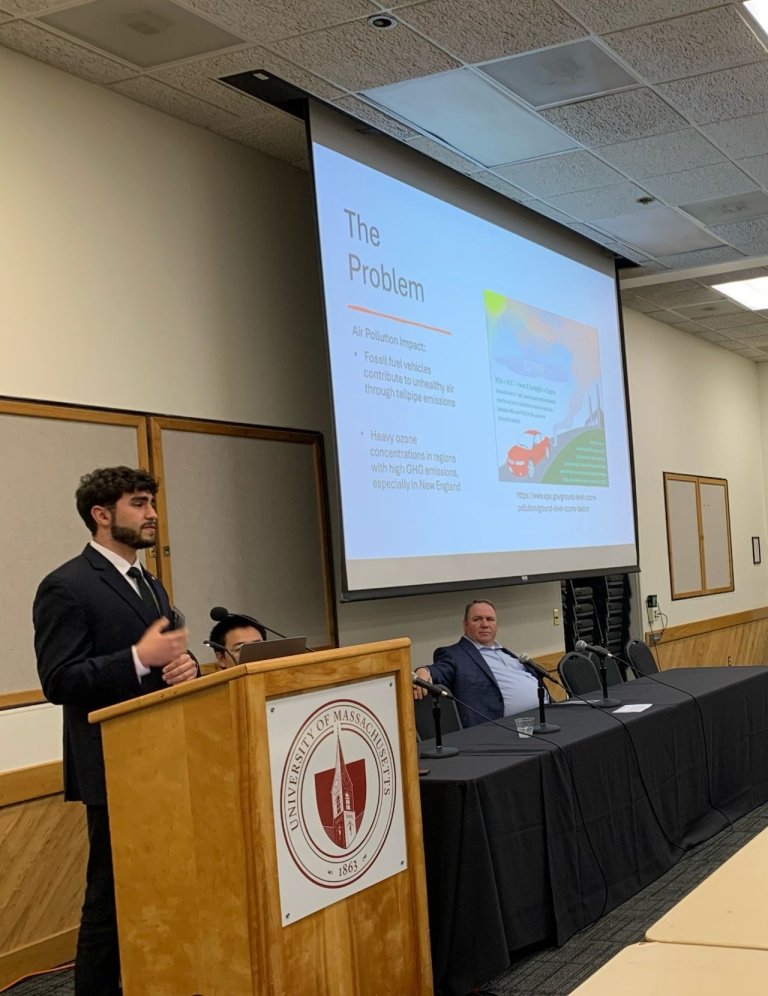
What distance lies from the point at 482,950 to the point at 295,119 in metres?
3.62

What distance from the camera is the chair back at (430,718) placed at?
4.58 m

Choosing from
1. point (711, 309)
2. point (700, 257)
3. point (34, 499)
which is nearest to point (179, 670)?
point (34, 499)

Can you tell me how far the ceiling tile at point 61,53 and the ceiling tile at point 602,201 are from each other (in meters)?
2.83

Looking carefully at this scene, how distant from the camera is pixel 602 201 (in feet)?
21.8

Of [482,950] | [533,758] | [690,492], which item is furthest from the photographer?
[690,492]

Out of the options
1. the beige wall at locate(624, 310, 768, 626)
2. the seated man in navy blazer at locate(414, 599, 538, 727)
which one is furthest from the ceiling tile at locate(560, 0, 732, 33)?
the beige wall at locate(624, 310, 768, 626)

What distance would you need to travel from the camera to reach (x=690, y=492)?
10227mm

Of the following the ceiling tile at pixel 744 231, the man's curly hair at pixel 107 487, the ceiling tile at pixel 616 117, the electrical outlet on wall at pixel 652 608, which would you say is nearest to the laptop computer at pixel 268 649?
the man's curly hair at pixel 107 487

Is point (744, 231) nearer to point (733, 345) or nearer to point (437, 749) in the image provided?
point (733, 345)

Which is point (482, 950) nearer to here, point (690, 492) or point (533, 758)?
point (533, 758)

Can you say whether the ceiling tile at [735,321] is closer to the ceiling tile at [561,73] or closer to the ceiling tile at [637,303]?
the ceiling tile at [637,303]

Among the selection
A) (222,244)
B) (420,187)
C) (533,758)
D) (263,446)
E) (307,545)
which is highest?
(420,187)

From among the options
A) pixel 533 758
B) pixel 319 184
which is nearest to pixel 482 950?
pixel 533 758

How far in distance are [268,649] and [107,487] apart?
0.60 m
